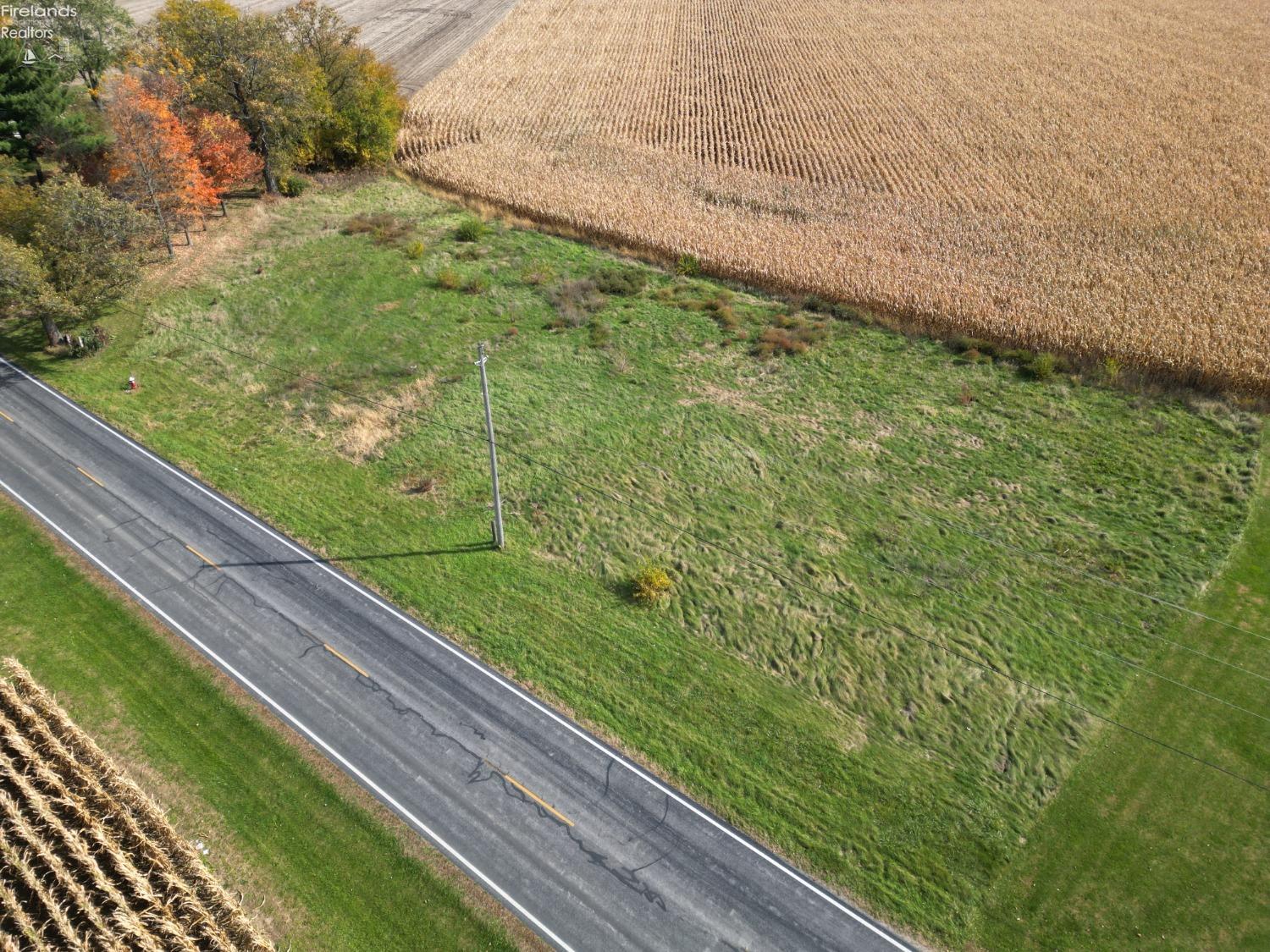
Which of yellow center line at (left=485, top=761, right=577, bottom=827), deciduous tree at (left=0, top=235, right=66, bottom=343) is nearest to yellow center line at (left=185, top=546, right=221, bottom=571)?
yellow center line at (left=485, top=761, right=577, bottom=827)

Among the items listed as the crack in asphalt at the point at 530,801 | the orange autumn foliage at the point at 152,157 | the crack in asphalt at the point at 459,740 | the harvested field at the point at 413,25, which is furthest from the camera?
the harvested field at the point at 413,25

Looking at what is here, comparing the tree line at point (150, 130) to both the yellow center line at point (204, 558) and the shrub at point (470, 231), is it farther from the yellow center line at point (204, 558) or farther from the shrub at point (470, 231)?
the yellow center line at point (204, 558)

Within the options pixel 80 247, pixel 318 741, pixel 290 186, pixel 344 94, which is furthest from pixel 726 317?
pixel 344 94

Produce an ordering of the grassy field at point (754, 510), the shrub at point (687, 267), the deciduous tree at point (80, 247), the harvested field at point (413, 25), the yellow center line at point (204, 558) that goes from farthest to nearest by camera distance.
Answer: the harvested field at point (413, 25)
the shrub at point (687, 267)
the deciduous tree at point (80, 247)
the yellow center line at point (204, 558)
the grassy field at point (754, 510)

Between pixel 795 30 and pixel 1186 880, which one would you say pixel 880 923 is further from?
pixel 795 30

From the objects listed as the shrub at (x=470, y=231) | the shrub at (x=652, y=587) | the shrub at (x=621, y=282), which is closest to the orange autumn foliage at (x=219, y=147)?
the shrub at (x=470, y=231)

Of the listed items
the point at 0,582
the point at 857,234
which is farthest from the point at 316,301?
the point at 857,234

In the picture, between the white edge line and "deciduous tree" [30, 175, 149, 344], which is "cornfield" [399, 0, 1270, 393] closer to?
"deciduous tree" [30, 175, 149, 344]
